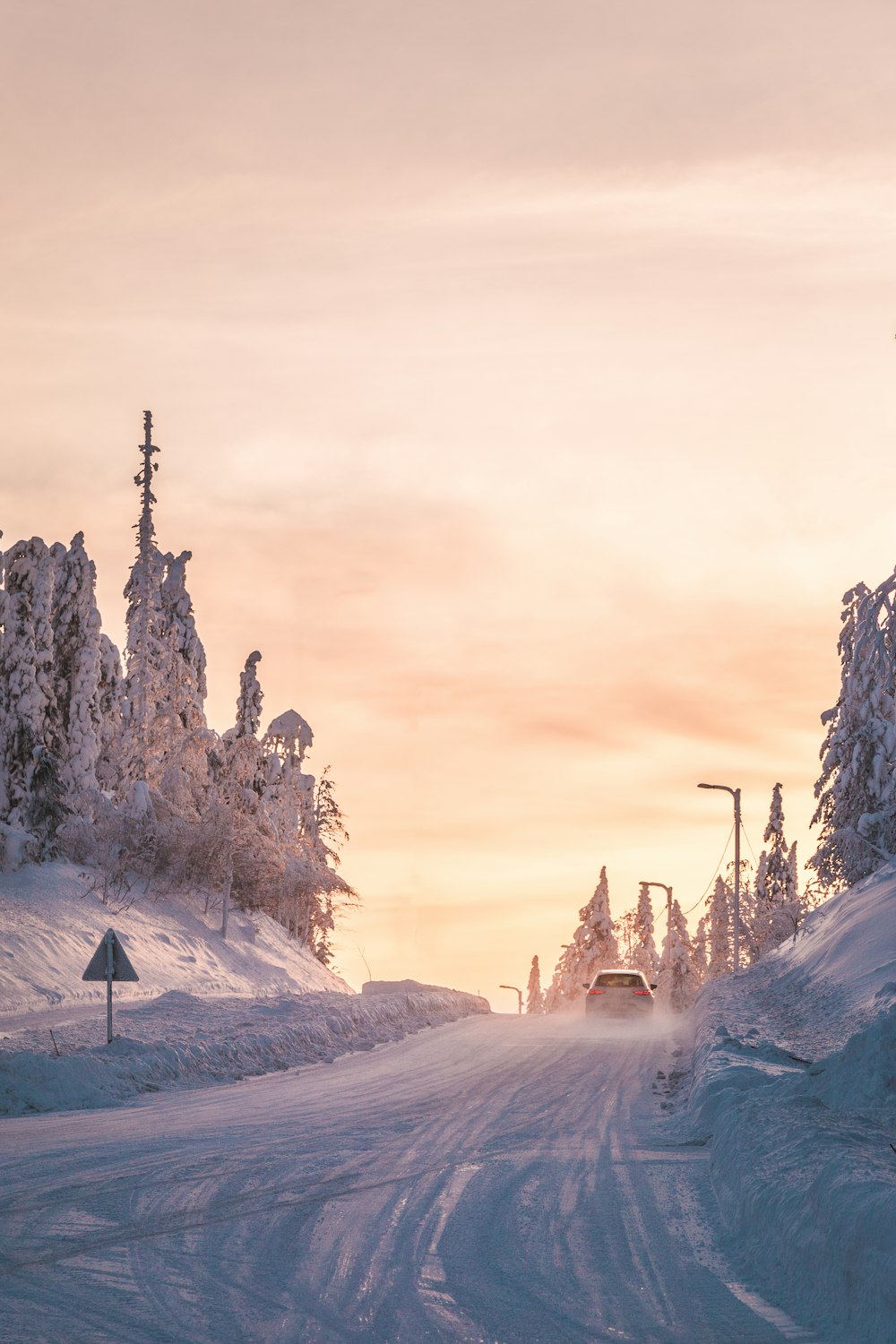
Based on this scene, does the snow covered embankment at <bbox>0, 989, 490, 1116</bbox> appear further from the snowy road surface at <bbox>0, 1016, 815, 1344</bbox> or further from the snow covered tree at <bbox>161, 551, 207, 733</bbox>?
the snow covered tree at <bbox>161, 551, 207, 733</bbox>

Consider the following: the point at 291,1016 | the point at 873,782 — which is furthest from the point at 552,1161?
the point at 873,782

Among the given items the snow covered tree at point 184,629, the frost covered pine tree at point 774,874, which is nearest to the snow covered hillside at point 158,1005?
the snow covered tree at point 184,629

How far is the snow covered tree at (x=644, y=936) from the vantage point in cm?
9444

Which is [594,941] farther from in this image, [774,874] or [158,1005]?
[158,1005]

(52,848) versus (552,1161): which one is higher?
(52,848)

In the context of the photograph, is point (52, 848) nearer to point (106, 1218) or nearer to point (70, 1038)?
point (70, 1038)

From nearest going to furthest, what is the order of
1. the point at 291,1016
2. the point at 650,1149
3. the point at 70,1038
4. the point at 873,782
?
1. the point at 650,1149
2. the point at 70,1038
3. the point at 291,1016
4. the point at 873,782

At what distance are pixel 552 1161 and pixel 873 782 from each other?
35425 millimetres

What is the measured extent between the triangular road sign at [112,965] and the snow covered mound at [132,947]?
8191 mm

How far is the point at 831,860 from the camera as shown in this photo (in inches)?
1800

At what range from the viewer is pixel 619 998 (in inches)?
1313

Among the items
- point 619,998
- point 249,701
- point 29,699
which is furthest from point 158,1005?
Result: point 249,701

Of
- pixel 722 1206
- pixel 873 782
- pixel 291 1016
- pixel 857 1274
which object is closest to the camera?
pixel 857 1274

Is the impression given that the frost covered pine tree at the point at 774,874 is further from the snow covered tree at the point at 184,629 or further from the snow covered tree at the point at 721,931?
the snow covered tree at the point at 184,629
